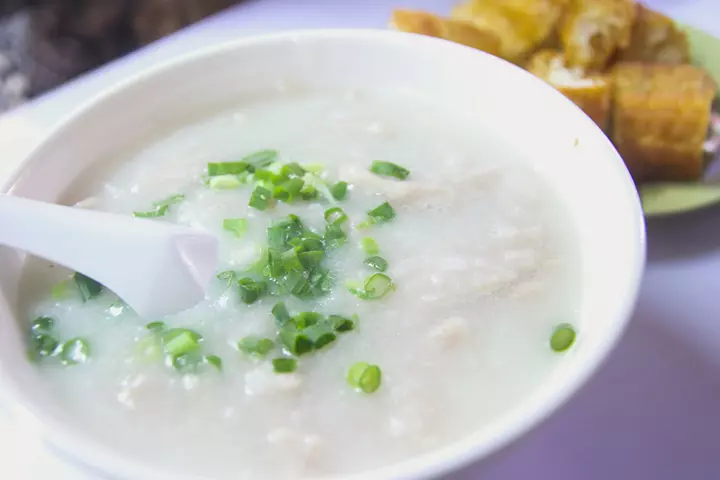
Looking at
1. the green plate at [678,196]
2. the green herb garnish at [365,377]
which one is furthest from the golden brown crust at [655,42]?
the green herb garnish at [365,377]

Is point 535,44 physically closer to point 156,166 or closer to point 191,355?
point 156,166

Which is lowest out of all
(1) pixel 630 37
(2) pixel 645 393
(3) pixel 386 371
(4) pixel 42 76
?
(4) pixel 42 76

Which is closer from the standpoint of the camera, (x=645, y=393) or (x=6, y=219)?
(x=6, y=219)

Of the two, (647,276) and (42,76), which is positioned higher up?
(647,276)

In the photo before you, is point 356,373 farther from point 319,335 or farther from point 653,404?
point 653,404

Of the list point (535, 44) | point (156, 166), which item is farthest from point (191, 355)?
point (535, 44)

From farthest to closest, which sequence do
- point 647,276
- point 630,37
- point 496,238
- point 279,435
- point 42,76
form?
point 42,76 → point 630,37 → point 647,276 → point 496,238 → point 279,435
